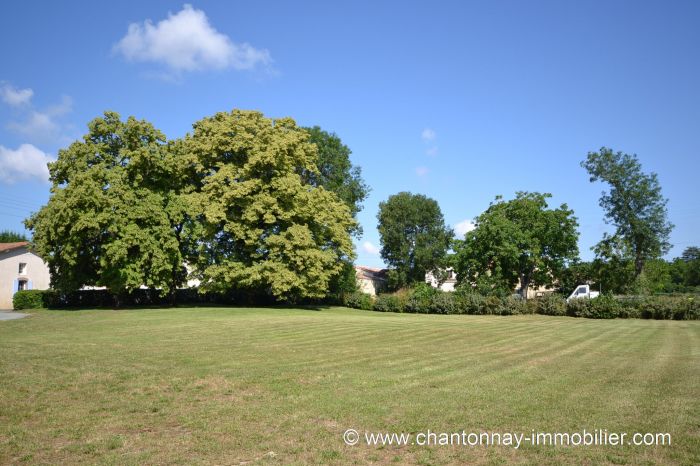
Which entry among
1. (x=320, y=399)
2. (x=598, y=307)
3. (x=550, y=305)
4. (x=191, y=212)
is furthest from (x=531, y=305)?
(x=320, y=399)

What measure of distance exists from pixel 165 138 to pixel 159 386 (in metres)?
34.2

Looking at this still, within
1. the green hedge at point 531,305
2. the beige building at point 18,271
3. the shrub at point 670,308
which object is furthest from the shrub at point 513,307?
the beige building at point 18,271

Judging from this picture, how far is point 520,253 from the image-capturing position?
53688mm

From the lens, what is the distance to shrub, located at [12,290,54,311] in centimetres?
4044

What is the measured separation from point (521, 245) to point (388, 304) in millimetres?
16901

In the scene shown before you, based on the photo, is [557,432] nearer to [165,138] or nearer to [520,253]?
[165,138]

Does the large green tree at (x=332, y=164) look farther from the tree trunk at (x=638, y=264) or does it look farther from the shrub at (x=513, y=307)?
the tree trunk at (x=638, y=264)

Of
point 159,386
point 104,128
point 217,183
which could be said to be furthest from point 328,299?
point 159,386

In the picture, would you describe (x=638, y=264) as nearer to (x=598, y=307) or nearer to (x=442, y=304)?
(x=598, y=307)

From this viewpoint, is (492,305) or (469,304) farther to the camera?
(469,304)

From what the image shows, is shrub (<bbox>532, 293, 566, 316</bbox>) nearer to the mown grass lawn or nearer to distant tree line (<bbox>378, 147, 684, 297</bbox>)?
distant tree line (<bbox>378, 147, 684, 297</bbox>)

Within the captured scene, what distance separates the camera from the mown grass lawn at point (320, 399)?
6.63m

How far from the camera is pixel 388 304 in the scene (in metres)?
48.7

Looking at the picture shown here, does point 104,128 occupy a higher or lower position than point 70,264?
higher
